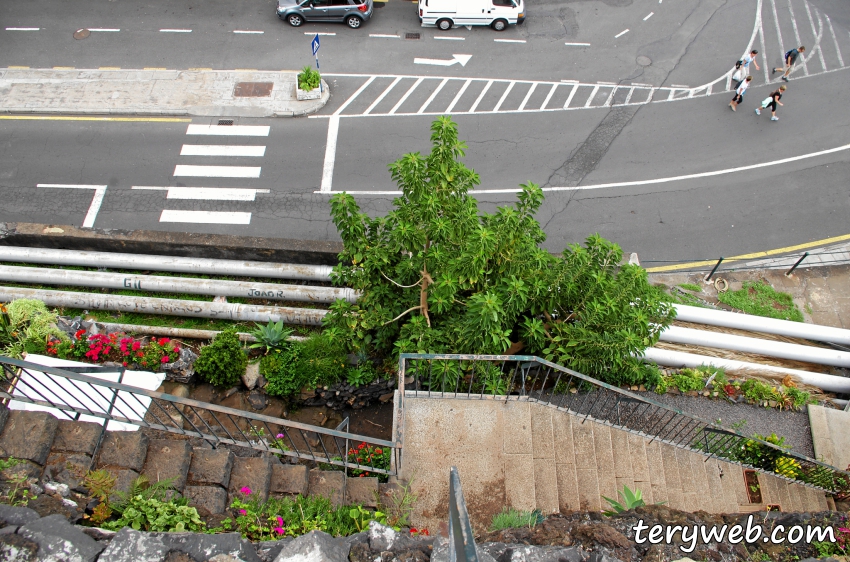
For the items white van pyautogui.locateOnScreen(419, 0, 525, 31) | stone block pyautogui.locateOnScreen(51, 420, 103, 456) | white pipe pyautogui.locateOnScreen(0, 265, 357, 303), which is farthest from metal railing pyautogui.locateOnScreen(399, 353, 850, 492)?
white van pyautogui.locateOnScreen(419, 0, 525, 31)

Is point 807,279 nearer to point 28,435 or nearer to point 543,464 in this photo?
point 543,464

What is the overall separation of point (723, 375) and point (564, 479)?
16.9ft

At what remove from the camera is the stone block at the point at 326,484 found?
8.26m

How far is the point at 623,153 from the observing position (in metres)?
17.9

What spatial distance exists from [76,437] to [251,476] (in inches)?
89.5

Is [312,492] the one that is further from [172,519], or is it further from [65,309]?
[65,309]

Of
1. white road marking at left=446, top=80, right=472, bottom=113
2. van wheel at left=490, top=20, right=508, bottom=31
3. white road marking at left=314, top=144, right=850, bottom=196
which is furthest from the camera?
van wheel at left=490, top=20, right=508, bottom=31

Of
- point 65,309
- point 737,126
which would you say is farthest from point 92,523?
point 737,126

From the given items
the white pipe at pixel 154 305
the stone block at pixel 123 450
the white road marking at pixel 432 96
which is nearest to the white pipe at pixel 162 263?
the white pipe at pixel 154 305

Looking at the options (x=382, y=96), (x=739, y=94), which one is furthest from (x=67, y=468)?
(x=739, y=94)

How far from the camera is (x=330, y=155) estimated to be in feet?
57.9

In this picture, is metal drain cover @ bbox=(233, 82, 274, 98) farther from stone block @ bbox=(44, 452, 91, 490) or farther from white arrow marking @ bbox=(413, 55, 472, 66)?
stone block @ bbox=(44, 452, 91, 490)

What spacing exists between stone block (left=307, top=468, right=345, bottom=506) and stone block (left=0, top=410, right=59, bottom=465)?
341cm

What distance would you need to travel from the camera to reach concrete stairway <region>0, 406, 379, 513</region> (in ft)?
22.9
